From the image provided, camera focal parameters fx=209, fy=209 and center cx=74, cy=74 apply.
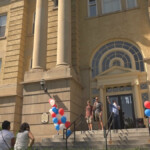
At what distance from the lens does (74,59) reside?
635 inches

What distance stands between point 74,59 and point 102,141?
318 inches

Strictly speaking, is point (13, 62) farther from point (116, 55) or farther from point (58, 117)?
point (116, 55)

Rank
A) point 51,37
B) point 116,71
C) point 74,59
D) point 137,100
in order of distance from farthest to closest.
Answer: point 51,37
point 74,59
point 116,71
point 137,100

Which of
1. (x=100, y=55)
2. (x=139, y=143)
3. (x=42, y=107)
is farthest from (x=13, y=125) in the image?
(x=139, y=143)

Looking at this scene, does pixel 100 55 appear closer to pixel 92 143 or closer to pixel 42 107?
pixel 42 107

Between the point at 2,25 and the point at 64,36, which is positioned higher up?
the point at 2,25

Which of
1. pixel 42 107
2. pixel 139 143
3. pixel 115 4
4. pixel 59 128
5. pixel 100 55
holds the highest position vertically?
pixel 115 4

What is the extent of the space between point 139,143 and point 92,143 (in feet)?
6.59

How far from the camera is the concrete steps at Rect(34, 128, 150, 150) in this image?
8.84 m

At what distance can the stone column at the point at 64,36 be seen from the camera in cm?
1416

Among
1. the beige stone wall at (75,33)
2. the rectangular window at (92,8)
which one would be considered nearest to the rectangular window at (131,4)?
the rectangular window at (92,8)

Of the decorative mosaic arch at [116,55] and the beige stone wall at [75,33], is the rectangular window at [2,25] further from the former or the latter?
the decorative mosaic arch at [116,55]

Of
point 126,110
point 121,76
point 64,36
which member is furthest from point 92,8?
point 126,110

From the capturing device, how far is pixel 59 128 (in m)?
11.8
